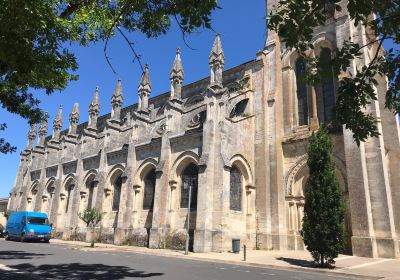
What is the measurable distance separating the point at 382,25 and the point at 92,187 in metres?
29.5

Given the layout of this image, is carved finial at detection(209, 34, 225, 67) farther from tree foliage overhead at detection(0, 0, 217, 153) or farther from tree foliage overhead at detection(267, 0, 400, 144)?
tree foliage overhead at detection(267, 0, 400, 144)

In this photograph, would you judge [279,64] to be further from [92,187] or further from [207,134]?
[92,187]

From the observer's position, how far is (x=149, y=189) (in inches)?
1003

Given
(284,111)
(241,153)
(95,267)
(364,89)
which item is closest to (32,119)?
(95,267)

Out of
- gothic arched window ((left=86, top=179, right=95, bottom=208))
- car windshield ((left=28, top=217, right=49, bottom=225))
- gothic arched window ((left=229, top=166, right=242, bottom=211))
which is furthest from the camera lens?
gothic arched window ((left=86, top=179, right=95, bottom=208))

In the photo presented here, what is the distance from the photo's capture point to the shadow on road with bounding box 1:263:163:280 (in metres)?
8.87

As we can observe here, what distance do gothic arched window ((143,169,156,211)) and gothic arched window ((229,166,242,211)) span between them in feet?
21.2

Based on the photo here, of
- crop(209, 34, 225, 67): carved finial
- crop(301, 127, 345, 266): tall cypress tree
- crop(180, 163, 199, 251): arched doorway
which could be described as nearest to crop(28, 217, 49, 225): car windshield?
crop(180, 163, 199, 251): arched doorway

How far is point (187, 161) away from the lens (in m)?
22.7

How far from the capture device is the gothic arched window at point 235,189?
845 inches

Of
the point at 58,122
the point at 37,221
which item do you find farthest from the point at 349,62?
the point at 58,122

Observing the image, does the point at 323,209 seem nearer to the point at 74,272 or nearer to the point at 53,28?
the point at 74,272

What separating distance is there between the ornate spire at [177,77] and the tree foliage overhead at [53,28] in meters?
15.5

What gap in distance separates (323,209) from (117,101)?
22.9 metres
